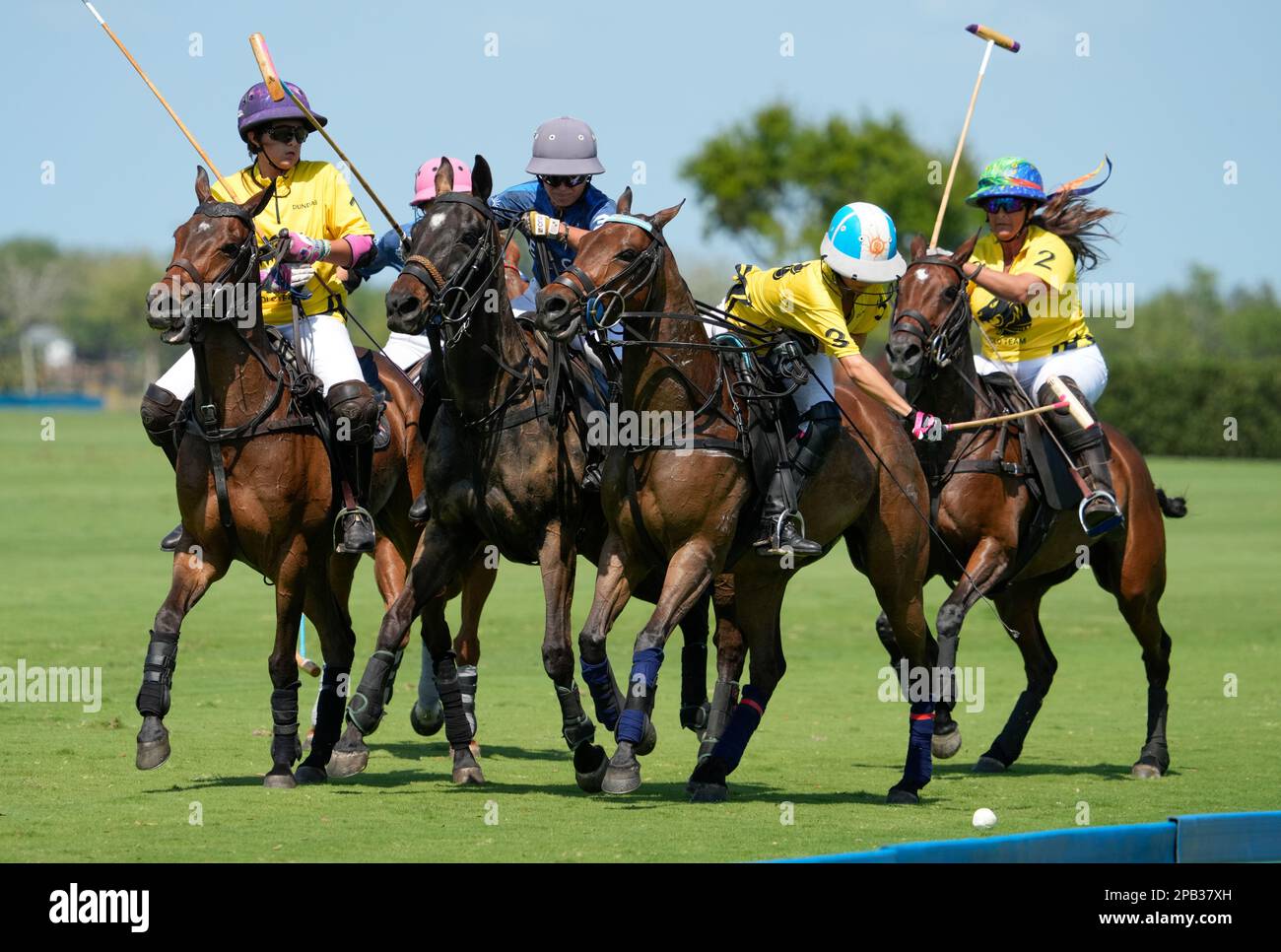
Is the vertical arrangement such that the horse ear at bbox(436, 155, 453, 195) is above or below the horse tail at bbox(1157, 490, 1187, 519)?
above

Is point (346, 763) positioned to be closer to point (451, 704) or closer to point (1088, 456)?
point (451, 704)

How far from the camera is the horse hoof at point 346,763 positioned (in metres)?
10.3

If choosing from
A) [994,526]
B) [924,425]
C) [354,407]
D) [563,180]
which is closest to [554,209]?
[563,180]

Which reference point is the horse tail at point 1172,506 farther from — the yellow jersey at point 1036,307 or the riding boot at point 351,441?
the riding boot at point 351,441

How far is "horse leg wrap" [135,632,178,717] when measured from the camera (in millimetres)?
9000

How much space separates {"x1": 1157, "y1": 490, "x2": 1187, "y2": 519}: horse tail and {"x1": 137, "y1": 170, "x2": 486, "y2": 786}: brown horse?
5.48 meters

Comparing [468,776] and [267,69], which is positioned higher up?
[267,69]

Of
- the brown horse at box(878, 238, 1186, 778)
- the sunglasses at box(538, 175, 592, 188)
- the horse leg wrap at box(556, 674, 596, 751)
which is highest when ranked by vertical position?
the sunglasses at box(538, 175, 592, 188)

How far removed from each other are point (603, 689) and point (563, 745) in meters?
2.74

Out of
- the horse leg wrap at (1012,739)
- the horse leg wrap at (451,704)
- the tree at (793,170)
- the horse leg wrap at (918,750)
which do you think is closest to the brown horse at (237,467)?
the horse leg wrap at (451,704)

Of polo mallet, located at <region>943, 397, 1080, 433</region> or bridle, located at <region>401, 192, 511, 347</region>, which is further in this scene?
polo mallet, located at <region>943, 397, 1080, 433</region>

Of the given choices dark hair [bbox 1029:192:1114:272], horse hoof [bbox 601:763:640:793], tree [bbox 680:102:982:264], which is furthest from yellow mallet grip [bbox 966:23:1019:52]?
tree [bbox 680:102:982:264]

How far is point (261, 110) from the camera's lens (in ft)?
32.7

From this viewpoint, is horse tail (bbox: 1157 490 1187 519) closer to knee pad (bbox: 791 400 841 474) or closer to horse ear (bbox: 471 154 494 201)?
knee pad (bbox: 791 400 841 474)
